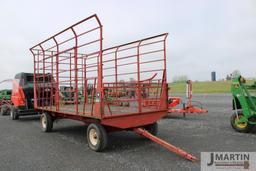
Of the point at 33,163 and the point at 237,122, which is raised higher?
the point at 237,122

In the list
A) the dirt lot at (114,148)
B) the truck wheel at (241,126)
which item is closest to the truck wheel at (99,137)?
the dirt lot at (114,148)

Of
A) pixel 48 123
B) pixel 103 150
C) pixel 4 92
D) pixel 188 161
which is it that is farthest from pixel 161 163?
pixel 4 92

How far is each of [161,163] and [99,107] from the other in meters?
1.60

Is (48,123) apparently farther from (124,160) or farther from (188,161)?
(188,161)

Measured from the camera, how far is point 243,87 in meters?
6.42

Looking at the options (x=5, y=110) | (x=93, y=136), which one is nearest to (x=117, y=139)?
(x=93, y=136)

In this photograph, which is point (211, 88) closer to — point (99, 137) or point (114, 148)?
point (114, 148)

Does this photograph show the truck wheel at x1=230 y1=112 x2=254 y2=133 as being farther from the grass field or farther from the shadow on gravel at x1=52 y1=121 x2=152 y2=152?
the grass field

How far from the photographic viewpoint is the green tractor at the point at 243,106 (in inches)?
245

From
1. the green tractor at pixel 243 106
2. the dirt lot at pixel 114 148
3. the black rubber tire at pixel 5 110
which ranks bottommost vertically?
the dirt lot at pixel 114 148

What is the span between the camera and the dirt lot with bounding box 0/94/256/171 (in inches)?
159

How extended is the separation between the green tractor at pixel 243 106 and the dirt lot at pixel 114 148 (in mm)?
262

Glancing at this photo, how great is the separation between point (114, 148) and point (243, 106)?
3.86m

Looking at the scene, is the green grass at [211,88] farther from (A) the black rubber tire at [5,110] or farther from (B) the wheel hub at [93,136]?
(B) the wheel hub at [93,136]
